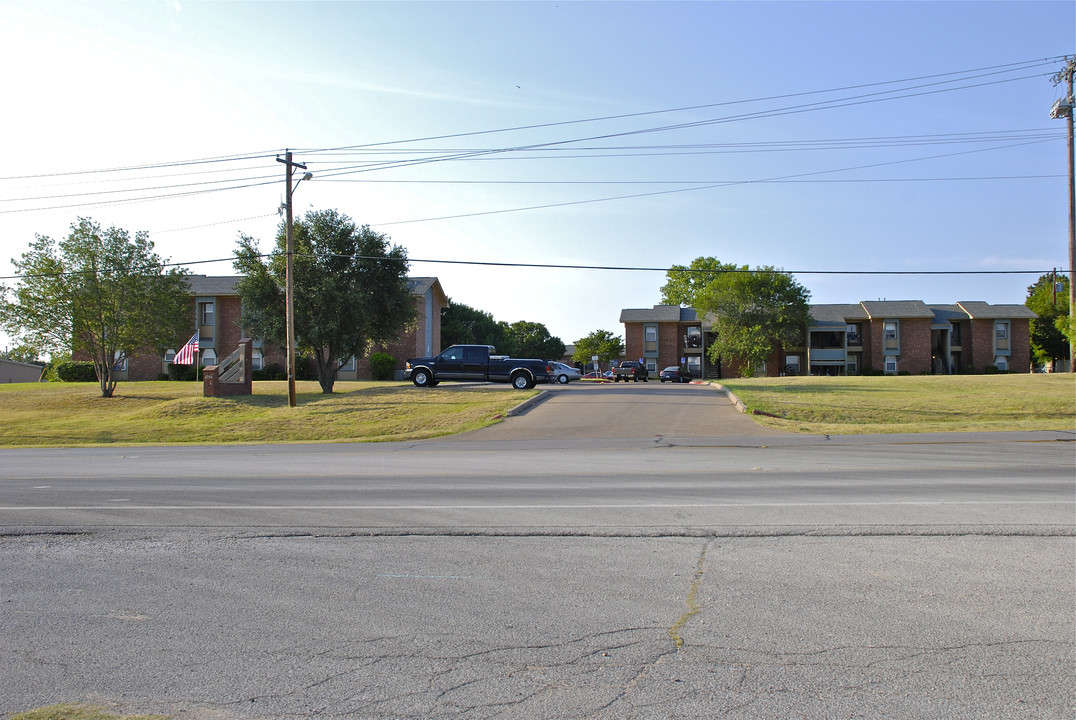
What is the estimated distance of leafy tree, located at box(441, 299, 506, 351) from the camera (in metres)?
84.9

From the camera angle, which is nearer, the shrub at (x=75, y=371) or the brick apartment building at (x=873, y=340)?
the shrub at (x=75, y=371)

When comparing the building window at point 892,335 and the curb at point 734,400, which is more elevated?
the building window at point 892,335

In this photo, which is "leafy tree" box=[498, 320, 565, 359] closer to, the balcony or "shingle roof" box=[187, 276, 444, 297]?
the balcony

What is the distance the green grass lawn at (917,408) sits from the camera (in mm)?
20781

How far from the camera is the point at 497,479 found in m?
12.3

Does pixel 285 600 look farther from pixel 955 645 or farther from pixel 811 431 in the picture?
pixel 811 431

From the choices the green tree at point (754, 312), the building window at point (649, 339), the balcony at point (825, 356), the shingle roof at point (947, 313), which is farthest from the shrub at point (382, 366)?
the shingle roof at point (947, 313)

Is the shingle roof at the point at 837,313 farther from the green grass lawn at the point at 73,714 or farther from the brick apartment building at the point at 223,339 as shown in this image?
the green grass lawn at the point at 73,714

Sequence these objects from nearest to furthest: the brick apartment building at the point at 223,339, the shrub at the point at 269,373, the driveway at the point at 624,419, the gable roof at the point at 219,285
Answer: the driveway at the point at 624,419
the shrub at the point at 269,373
the brick apartment building at the point at 223,339
the gable roof at the point at 219,285

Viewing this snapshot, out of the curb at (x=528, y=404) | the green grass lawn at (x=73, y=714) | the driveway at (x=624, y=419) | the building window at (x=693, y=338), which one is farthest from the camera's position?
the building window at (x=693, y=338)

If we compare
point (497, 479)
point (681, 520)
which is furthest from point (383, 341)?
point (681, 520)

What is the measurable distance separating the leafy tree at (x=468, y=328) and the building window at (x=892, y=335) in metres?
41.8

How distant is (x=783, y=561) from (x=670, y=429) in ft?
47.6

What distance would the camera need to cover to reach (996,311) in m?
70.6
